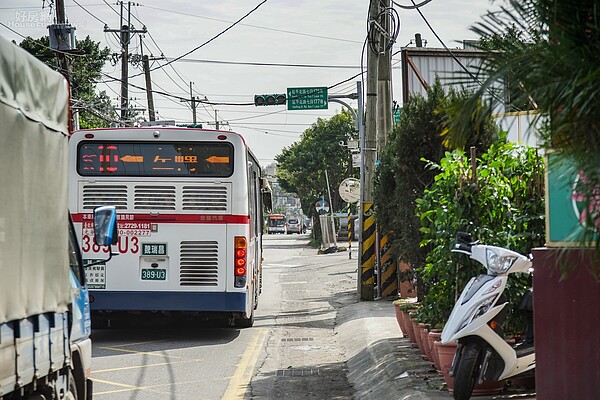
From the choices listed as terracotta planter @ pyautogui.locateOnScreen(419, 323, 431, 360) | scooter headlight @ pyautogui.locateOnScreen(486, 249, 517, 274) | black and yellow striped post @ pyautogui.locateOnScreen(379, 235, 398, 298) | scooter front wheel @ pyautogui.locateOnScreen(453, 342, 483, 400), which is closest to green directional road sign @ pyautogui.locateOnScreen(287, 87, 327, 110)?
black and yellow striped post @ pyautogui.locateOnScreen(379, 235, 398, 298)

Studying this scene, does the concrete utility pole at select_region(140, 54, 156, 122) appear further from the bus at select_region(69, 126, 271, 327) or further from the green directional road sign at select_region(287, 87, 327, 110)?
the bus at select_region(69, 126, 271, 327)

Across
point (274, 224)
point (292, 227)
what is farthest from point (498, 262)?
point (274, 224)

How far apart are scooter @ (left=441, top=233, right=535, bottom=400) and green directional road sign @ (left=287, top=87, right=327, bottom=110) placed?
2520 cm

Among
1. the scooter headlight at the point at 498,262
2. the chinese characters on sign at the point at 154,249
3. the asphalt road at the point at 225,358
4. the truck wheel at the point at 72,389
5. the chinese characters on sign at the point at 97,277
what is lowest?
the asphalt road at the point at 225,358

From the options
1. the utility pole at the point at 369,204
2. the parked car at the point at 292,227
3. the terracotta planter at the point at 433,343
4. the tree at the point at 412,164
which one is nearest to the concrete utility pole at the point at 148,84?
the utility pole at the point at 369,204

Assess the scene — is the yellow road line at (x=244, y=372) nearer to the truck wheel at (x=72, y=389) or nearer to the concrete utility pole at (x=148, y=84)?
the truck wheel at (x=72, y=389)

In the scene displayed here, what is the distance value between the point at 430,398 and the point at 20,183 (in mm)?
4728

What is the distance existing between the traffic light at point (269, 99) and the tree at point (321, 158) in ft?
115

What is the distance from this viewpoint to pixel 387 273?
19812 millimetres

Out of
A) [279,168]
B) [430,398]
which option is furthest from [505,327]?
[279,168]

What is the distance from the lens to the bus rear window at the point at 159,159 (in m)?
14.3

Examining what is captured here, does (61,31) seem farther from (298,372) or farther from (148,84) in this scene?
(148,84)

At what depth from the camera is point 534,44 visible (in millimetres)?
3842

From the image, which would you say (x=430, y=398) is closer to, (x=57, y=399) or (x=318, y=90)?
(x=57, y=399)
